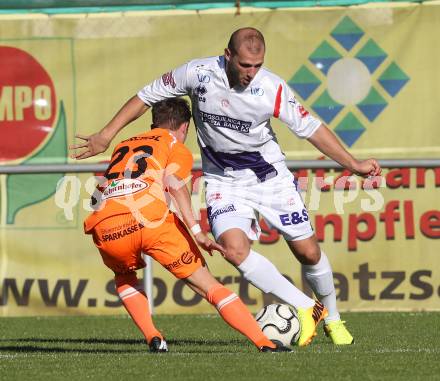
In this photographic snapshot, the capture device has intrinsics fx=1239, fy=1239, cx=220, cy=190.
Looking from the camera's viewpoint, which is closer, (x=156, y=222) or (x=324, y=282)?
(x=156, y=222)

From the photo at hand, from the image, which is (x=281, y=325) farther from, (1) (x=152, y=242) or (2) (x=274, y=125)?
(2) (x=274, y=125)

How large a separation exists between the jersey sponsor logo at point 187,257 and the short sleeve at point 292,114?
1.02 meters

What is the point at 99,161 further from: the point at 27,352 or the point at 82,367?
the point at 82,367

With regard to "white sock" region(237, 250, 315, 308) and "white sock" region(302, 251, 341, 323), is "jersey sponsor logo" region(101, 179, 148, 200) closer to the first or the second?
"white sock" region(237, 250, 315, 308)

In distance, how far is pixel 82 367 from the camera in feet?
22.0

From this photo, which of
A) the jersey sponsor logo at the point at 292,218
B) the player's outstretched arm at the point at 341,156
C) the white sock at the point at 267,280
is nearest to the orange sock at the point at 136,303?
the white sock at the point at 267,280

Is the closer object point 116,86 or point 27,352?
point 27,352

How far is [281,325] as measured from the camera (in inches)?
305

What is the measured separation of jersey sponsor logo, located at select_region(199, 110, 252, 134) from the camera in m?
7.56

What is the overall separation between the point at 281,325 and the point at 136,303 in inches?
37.2

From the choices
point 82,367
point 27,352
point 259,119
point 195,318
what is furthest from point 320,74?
point 82,367

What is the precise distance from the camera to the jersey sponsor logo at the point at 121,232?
7.04m

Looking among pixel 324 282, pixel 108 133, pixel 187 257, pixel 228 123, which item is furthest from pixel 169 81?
pixel 324 282

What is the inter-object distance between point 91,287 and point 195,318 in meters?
1.13
